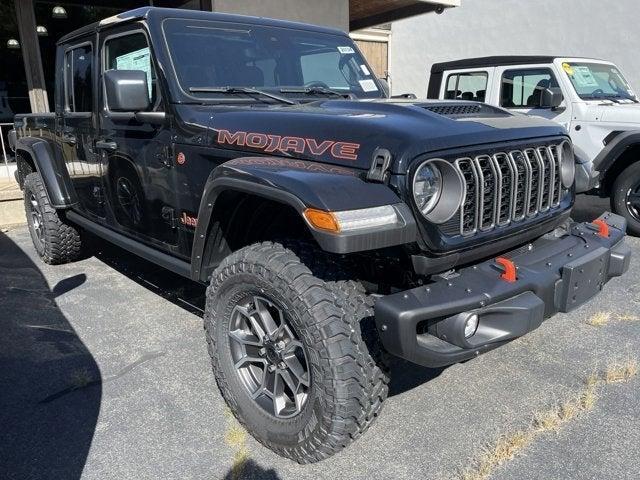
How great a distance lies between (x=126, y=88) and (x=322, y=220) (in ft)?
4.88

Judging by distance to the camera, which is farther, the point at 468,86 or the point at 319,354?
the point at 468,86

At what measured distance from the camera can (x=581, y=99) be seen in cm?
638

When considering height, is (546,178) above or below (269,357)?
above

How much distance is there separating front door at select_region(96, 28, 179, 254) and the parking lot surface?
723 mm

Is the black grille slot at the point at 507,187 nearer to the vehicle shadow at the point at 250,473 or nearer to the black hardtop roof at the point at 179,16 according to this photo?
the vehicle shadow at the point at 250,473

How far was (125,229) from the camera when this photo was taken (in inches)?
145

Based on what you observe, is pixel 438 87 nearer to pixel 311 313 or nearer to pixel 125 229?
pixel 125 229

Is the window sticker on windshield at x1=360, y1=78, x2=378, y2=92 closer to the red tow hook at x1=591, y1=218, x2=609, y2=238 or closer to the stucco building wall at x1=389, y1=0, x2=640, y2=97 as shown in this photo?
the red tow hook at x1=591, y1=218, x2=609, y2=238

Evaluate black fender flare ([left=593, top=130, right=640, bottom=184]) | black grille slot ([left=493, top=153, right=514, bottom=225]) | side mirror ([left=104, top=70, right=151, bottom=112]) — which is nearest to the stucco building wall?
black fender flare ([left=593, top=130, right=640, bottom=184])

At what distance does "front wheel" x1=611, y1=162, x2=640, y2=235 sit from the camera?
5754 mm

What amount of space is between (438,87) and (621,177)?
9.36 feet

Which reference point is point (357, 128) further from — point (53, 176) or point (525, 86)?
point (525, 86)

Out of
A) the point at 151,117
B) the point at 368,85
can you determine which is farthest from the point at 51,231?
the point at 368,85

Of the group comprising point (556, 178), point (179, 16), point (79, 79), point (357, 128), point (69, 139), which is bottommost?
point (556, 178)
